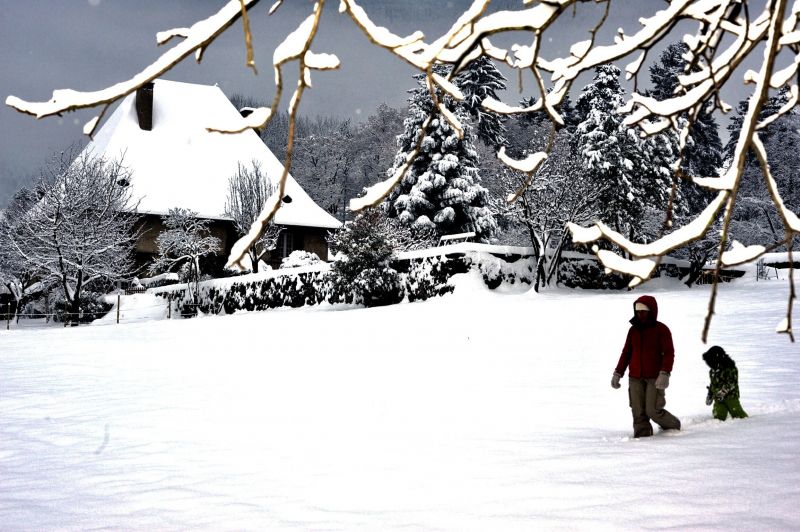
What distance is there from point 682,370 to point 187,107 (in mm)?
38383

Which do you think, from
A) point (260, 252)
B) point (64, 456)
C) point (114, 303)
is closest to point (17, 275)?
point (114, 303)

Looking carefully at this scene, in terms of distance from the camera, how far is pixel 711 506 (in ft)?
13.3

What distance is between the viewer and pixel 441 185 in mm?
34688

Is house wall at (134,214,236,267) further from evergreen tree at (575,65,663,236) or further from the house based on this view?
evergreen tree at (575,65,663,236)

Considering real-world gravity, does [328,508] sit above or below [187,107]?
below

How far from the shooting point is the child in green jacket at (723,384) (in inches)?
263

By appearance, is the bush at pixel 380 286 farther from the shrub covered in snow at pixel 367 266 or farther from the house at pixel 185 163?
the house at pixel 185 163

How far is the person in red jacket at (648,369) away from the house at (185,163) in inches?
1258

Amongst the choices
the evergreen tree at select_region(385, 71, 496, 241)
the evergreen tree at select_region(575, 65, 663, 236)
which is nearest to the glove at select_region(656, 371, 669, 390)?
the evergreen tree at select_region(575, 65, 663, 236)

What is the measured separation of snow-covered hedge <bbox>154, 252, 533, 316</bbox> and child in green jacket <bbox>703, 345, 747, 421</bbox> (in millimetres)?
15844

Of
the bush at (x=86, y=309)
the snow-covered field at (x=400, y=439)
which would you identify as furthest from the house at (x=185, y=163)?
the snow-covered field at (x=400, y=439)

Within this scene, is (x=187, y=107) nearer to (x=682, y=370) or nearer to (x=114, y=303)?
(x=114, y=303)

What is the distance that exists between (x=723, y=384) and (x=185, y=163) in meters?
37.6

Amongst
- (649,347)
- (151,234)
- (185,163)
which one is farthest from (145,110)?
(649,347)
